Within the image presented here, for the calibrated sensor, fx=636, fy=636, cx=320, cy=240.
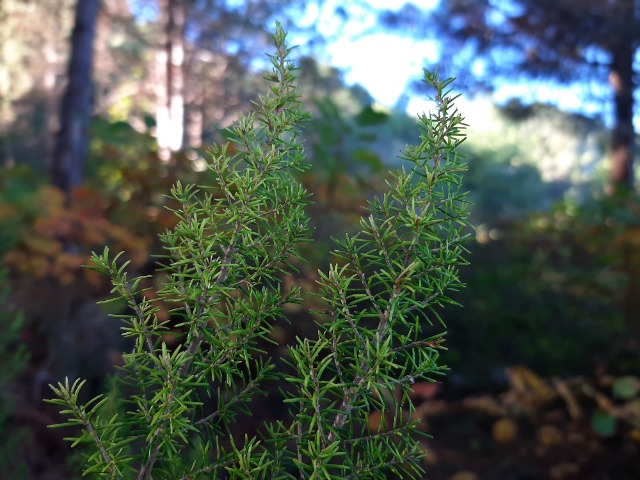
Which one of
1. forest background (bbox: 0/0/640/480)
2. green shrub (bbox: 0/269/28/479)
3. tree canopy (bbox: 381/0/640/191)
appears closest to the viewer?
green shrub (bbox: 0/269/28/479)

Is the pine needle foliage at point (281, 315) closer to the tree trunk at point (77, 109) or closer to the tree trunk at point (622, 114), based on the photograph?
the tree trunk at point (77, 109)

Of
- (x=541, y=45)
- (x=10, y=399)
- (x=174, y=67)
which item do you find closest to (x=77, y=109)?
(x=10, y=399)

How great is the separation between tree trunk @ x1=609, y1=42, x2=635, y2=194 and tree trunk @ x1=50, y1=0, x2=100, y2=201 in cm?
840

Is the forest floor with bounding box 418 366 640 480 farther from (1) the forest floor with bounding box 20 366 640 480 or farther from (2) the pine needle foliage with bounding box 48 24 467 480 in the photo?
(2) the pine needle foliage with bounding box 48 24 467 480

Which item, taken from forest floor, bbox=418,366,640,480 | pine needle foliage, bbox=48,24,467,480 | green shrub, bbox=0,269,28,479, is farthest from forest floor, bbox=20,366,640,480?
pine needle foliage, bbox=48,24,467,480

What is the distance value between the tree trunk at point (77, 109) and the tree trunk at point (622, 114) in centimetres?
840

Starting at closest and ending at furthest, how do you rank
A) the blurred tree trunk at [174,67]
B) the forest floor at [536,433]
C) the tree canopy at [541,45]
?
1. the forest floor at [536,433]
2. the tree canopy at [541,45]
3. the blurred tree trunk at [174,67]

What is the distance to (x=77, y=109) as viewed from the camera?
5.75 m

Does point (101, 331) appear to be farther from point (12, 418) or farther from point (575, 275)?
point (575, 275)

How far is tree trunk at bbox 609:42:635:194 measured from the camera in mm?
10844

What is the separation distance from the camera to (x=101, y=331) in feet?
9.07

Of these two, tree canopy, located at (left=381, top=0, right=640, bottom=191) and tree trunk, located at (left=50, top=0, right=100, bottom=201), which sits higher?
tree canopy, located at (left=381, top=0, right=640, bottom=191)

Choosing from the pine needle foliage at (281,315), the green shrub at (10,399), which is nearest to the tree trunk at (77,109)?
the green shrub at (10,399)

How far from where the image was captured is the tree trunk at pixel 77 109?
5.58 m
